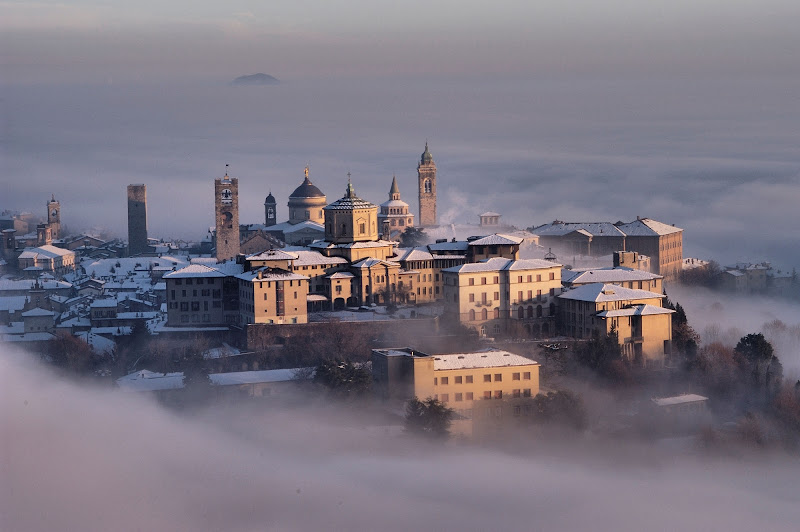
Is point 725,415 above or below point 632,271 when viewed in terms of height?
below

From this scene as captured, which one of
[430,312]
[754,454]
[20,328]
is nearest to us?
[754,454]

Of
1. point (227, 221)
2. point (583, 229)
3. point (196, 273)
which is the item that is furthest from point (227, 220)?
point (196, 273)

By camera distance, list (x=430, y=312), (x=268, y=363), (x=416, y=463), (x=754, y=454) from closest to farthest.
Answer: (x=416, y=463)
(x=754, y=454)
(x=268, y=363)
(x=430, y=312)

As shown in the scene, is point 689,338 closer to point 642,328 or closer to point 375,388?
point 642,328

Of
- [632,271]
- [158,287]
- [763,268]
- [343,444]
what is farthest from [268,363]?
[763,268]

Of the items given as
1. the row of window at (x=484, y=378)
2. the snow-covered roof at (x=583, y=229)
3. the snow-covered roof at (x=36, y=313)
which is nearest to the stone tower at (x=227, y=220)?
the snow-covered roof at (x=583, y=229)

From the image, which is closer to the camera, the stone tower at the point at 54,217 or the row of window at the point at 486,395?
the row of window at the point at 486,395

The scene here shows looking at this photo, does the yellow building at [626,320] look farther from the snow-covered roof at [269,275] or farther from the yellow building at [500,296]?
the snow-covered roof at [269,275]

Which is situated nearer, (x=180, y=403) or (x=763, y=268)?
(x=180, y=403)
